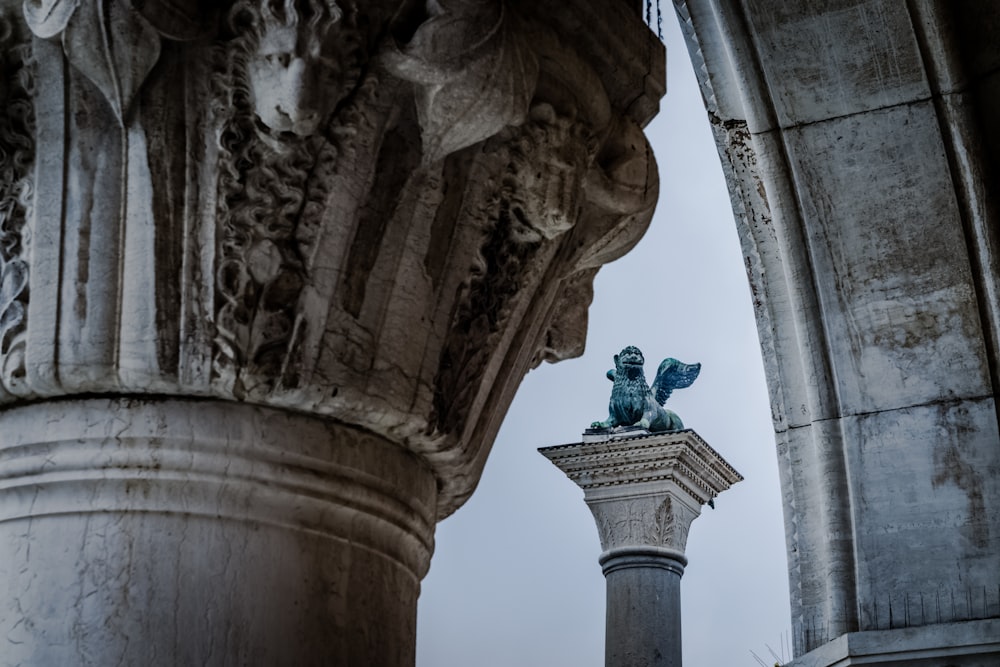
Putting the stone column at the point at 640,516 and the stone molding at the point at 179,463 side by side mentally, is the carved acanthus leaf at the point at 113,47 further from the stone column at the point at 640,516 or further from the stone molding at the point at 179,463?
the stone column at the point at 640,516

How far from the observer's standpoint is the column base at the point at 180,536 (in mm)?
2316

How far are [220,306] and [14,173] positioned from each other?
461 mm

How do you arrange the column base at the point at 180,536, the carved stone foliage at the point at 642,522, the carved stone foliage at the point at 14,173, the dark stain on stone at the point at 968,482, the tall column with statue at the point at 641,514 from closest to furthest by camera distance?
the column base at the point at 180,536
the carved stone foliage at the point at 14,173
the dark stain on stone at the point at 968,482
the tall column with statue at the point at 641,514
the carved stone foliage at the point at 642,522

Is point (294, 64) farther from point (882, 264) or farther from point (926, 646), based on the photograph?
point (926, 646)

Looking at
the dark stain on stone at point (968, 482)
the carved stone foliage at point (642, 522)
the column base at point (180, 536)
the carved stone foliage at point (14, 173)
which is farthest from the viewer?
the carved stone foliage at point (642, 522)

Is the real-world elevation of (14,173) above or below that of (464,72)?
below

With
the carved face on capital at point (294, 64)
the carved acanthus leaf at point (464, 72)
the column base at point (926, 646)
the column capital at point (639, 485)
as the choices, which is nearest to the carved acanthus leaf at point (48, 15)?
the carved face on capital at point (294, 64)

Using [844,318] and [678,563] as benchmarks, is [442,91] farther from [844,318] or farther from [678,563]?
[678,563]

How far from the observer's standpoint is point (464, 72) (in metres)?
2.47

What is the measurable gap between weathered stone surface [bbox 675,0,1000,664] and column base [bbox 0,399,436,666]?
3.20 feet

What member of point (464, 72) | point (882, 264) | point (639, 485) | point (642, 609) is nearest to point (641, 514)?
point (639, 485)

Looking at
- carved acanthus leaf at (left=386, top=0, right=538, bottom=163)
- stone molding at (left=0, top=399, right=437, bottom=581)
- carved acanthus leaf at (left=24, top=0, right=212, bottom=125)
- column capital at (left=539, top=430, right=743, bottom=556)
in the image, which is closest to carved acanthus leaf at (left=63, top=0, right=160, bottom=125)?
A: carved acanthus leaf at (left=24, top=0, right=212, bottom=125)

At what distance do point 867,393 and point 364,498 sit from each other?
41.0 inches

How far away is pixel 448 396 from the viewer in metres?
2.67
